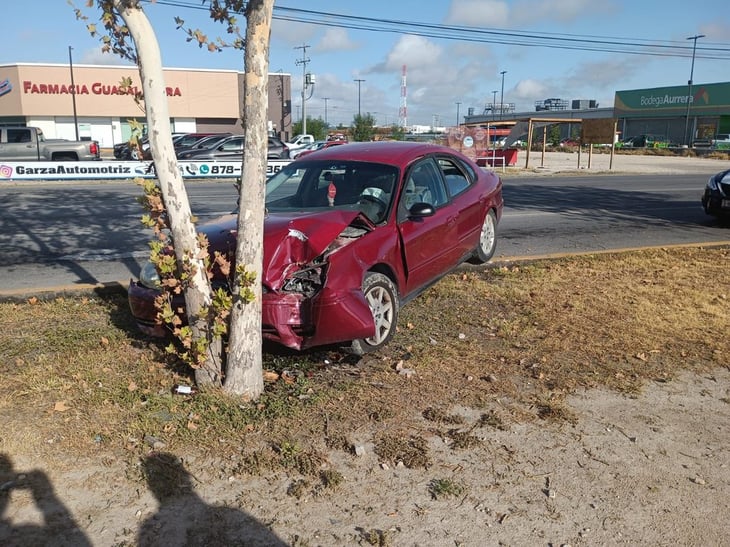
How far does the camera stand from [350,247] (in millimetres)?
4688

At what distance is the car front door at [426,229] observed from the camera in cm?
545

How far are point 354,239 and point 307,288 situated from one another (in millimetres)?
571

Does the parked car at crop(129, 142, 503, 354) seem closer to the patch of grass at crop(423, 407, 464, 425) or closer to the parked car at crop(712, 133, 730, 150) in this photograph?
the patch of grass at crop(423, 407, 464, 425)

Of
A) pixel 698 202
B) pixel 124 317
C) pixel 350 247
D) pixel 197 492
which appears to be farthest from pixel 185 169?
pixel 197 492

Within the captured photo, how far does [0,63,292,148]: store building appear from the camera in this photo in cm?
5409

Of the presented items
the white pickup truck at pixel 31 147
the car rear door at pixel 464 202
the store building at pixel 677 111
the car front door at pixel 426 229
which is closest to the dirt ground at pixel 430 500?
the car front door at pixel 426 229

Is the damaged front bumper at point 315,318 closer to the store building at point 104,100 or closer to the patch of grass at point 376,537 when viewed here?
the patch of grass at point 376,537

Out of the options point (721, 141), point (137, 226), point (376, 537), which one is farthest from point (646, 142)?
point (376, 537)

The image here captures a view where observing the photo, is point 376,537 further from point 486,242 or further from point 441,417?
point 486,242

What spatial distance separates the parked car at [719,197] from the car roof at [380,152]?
7.17 m

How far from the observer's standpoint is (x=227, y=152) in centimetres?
2477

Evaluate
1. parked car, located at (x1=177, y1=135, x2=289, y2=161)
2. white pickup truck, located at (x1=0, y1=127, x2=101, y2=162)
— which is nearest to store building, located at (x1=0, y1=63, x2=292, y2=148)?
parked car, located at (x1=177, y1=135, x2=289, y2=161)

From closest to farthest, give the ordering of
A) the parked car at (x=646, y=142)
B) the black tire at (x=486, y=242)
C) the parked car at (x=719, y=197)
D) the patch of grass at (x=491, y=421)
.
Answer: the patch of grass at (x=491, y=421)
the black tire at (x=486, y=242)
the parked car at (x=719, y=197)
the parked car at (x=646, y=142)

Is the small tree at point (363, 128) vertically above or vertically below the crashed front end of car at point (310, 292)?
above
